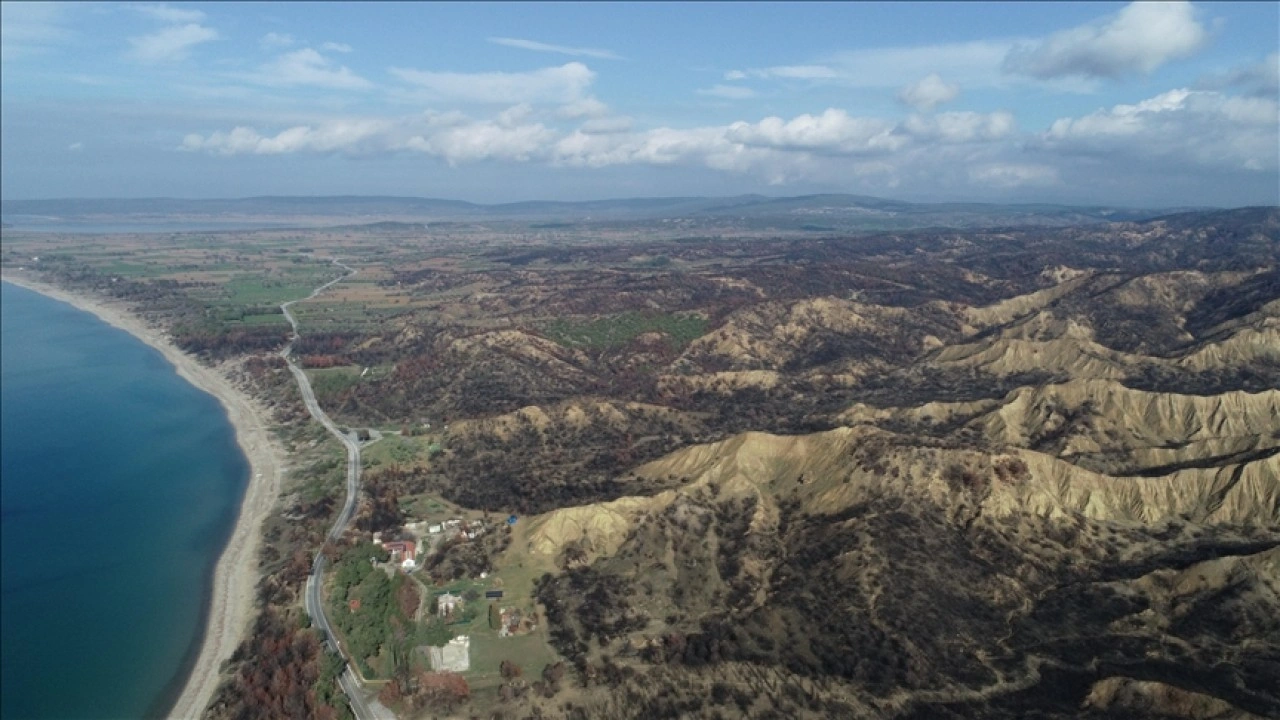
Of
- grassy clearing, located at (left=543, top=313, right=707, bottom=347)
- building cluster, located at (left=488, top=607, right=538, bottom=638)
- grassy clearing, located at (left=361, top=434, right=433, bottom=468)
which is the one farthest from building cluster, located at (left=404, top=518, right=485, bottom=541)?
grassy clearing, located at (left=543, top=313, right=707, bottom=347)

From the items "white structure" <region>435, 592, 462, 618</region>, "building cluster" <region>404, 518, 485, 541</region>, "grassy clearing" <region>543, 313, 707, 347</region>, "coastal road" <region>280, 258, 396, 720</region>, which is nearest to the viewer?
"coastal road" <region>280, 258, 396, 720</region>

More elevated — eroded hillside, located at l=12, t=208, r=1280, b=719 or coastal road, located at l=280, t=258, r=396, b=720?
eroded hillside, located at l=12, t=208, r=1280, b=719

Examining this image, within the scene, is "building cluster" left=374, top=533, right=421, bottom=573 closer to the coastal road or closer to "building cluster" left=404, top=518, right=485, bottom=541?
"building cluster" left=404, top=518, right=485, bottom=541

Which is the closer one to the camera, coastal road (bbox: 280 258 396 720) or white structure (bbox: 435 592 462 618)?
coastal road (bbox: 280 258 396 720)

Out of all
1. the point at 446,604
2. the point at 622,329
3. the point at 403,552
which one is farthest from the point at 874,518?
the point at 622,329

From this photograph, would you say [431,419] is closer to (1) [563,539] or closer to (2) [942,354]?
(1) [563,539]

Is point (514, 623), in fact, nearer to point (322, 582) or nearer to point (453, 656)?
point (453, 656)

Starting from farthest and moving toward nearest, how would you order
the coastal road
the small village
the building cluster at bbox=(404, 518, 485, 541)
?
the building cluster at bbox=(404, 518, 485, 541)
the small village
the coastal road

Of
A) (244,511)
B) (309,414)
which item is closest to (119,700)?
(244,511)
